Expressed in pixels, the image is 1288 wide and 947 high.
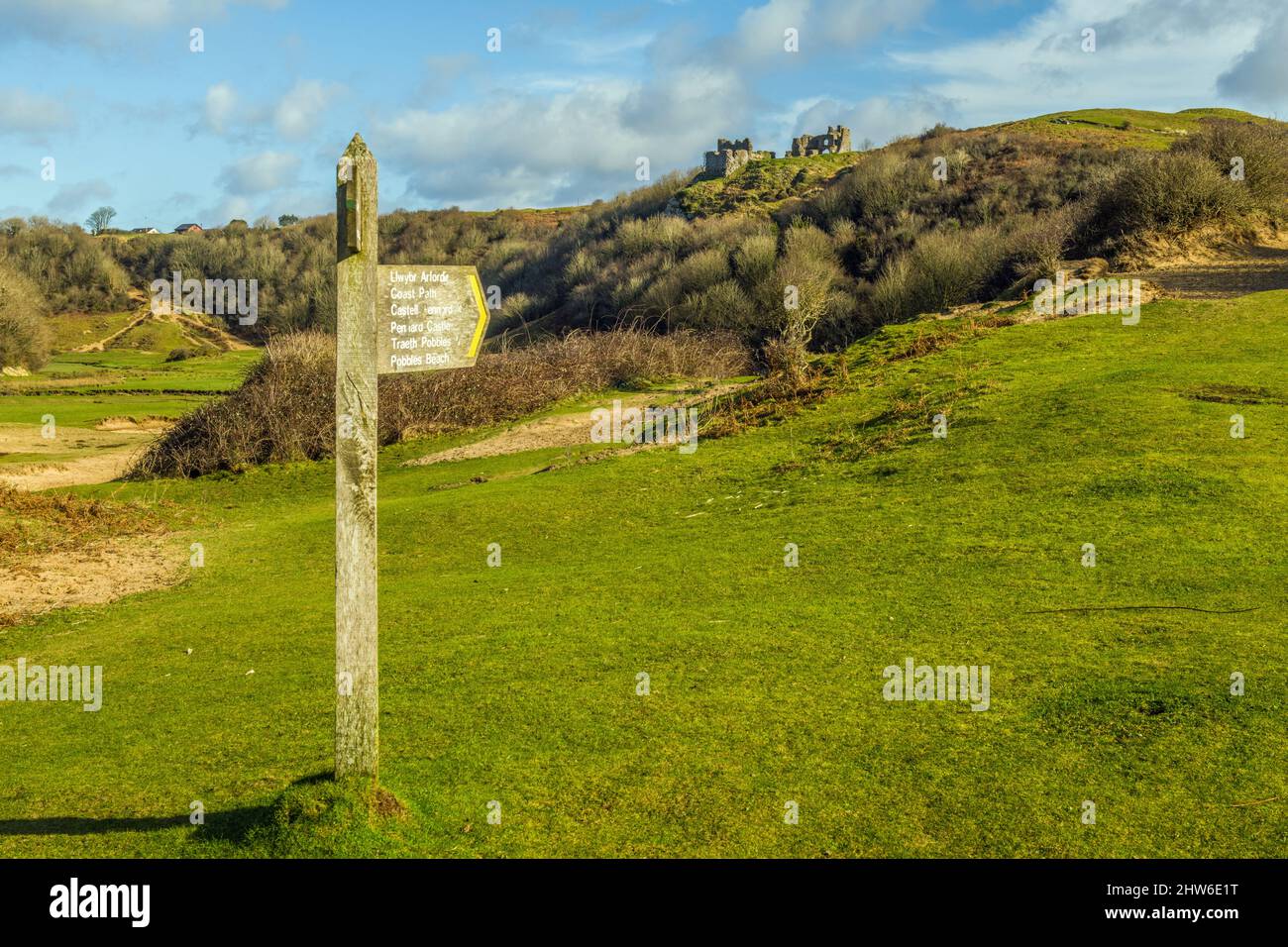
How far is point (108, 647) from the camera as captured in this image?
12023 millimetres

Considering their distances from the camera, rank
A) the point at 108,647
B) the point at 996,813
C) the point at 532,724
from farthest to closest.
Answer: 1. the point at 108,647
2. the point at 532,724
3. the point at 996,813

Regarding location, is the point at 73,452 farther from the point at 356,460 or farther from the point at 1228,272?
the point at 1228,272

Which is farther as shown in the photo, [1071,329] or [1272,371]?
[1071,329]

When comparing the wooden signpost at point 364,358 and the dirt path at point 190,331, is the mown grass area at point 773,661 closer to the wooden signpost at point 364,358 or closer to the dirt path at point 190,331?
the wooden signpost at point 364,358

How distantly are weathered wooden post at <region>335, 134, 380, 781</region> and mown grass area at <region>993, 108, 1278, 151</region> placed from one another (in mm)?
60768

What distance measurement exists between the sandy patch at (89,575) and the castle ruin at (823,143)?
91.6 m

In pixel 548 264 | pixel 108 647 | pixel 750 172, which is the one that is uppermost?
pixel 750 172

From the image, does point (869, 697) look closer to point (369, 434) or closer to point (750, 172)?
point (369, 434)

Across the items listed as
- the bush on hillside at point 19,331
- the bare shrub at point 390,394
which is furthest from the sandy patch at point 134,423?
the bush on hillside at point 19,331

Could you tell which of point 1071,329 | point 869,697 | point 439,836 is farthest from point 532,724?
point 1071,329

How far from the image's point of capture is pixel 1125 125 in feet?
246

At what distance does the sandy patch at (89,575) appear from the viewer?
49.2 ft

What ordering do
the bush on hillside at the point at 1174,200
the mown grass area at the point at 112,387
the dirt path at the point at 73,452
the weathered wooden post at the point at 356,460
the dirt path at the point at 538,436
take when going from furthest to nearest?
the mown grass area at the point at 112,387
the bush on hillside at the point at 1174,200
the dirt path at the point at 538,436
the dirt path at the point at 73,452
the weathered wooden post at the point at 356,460

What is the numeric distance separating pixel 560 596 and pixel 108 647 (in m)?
4.94
